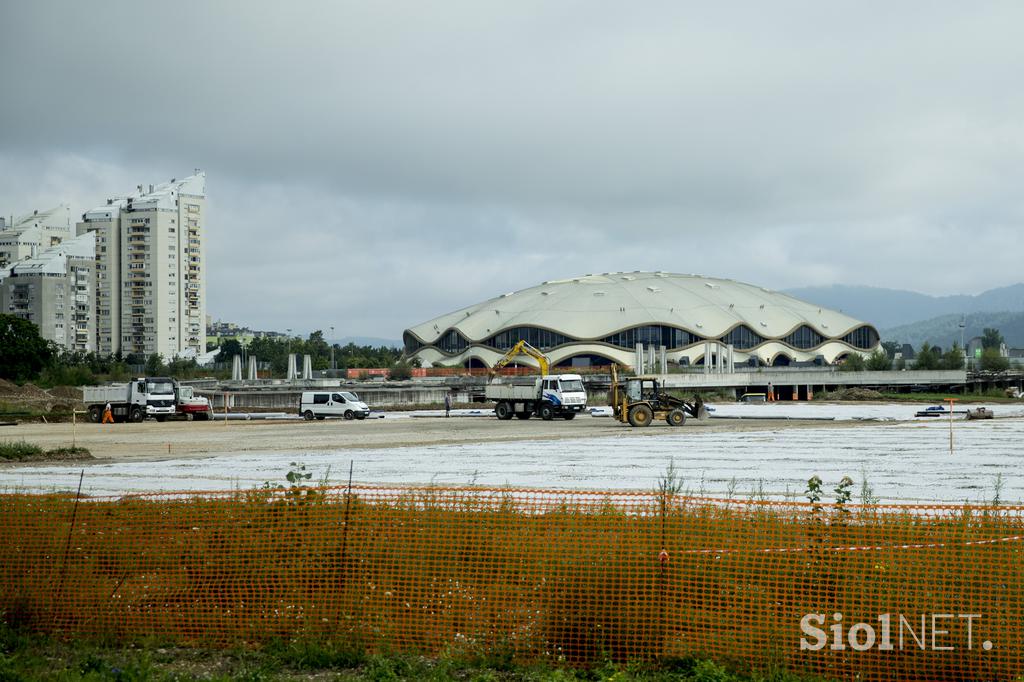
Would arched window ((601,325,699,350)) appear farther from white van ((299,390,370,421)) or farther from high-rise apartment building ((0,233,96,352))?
high-rise apartment building ((0,233,96,352))

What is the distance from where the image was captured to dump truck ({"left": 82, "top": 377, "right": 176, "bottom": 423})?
1912 inches

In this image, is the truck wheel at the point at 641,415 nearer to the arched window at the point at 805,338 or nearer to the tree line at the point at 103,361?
the tree line at the point at 103,361

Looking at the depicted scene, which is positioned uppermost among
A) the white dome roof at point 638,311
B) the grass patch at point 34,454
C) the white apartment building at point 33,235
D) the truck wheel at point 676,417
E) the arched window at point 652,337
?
the white apartment building at point 33,235

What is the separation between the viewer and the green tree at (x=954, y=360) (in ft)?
343

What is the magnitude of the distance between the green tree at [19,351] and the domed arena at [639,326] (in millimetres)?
61655

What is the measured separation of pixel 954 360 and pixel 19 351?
97.0 m

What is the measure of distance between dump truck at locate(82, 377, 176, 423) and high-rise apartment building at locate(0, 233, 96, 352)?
355 ft

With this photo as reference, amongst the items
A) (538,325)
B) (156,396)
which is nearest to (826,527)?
(156,396)

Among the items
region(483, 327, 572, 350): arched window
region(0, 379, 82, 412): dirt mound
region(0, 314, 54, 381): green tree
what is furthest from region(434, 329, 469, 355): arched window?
region(0, 379, 82, 412): dirt mound

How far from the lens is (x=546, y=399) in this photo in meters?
46.0

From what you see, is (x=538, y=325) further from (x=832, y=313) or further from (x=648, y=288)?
(x=832, y=313)

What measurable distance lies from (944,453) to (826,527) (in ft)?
63.1

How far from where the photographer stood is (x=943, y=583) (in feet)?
25.3

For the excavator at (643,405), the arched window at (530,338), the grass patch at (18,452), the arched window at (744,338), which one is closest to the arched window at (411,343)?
the arched window at (530,338)
